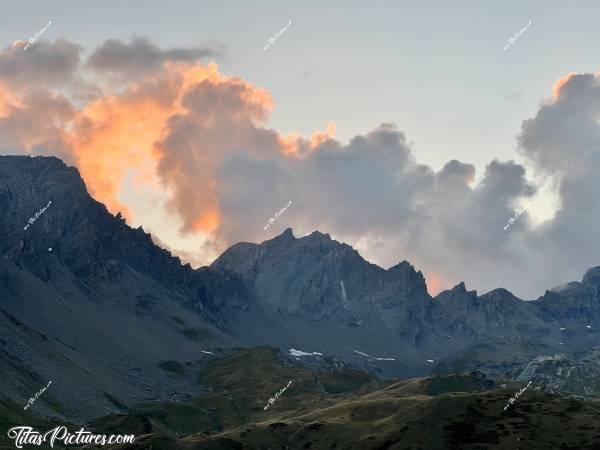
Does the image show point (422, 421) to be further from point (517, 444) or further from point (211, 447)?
point (211, 447)

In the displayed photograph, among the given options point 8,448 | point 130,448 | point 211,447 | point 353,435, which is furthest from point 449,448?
point 8,448

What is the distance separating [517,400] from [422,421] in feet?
97.4

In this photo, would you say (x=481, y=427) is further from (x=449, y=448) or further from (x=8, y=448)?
(x=8, y=448)

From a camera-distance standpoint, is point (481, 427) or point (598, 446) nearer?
point (598, 446)

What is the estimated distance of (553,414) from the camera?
7421 inches

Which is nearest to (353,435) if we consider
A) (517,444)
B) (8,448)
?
(517,444)

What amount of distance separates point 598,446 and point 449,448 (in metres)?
34.4

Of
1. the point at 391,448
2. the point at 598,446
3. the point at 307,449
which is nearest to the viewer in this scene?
the point at 598,446

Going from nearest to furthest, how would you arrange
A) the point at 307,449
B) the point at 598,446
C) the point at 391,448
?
the point at 598,446 → the point at 391,448 → the point at 307,449

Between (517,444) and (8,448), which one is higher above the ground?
(8,448)

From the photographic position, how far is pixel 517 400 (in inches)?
7864

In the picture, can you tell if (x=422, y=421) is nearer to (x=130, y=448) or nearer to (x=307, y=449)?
(x=307, y=449)

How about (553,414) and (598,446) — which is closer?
(598,446)

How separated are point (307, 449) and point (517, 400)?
60738 mm
